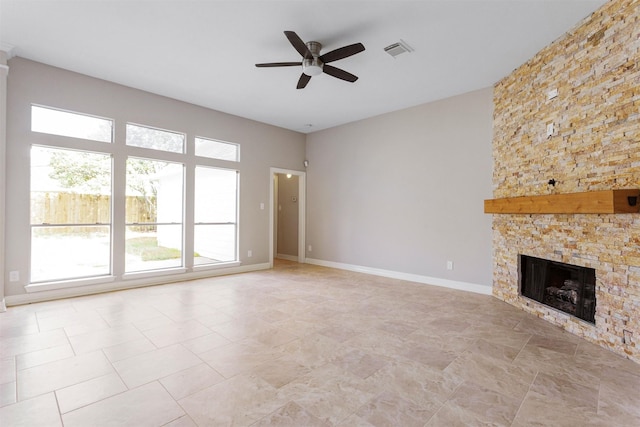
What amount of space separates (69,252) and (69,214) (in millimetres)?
548

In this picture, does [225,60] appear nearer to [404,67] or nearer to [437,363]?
[404,67]

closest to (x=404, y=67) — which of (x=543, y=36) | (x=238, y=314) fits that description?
(x=543, y=36)

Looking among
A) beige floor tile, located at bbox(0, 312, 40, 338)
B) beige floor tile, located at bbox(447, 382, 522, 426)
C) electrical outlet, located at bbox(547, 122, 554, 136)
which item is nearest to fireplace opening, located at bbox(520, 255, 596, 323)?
electrical outlet, located at bbox(547, 122, 554, 136)

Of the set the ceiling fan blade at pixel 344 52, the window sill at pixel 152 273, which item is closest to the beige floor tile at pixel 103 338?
the window sill at pixel 152 273

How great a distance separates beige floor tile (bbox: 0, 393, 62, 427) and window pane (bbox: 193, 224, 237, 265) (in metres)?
3.70

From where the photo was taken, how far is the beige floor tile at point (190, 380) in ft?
6.61

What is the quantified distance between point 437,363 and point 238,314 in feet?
7.36

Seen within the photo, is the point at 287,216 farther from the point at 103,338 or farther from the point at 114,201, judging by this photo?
the point at 103,338

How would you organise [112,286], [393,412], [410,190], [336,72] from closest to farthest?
[393,412] → [336,72] → [112,286] → [410,190]

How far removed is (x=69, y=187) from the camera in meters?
4.30

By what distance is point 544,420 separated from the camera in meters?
1.76

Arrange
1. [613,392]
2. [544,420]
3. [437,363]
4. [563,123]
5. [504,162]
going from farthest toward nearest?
[504,162] → [563,123] → [437,363] → [613,392] → [544,420]

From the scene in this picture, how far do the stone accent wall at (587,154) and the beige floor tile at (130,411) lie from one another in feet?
11.9

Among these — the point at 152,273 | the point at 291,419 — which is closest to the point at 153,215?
the point at 152,273
